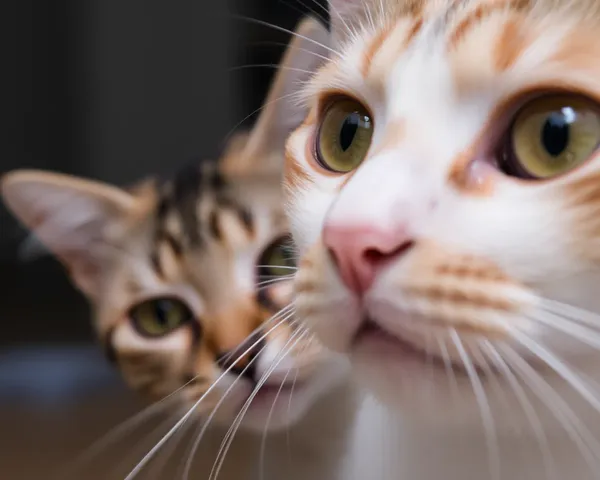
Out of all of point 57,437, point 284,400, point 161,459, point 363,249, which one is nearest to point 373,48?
point 363,249

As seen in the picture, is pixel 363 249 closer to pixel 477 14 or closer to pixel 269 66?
pixel 477 14

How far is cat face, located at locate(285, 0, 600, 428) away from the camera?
1.09ft

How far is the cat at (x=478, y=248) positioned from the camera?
0.33 meters

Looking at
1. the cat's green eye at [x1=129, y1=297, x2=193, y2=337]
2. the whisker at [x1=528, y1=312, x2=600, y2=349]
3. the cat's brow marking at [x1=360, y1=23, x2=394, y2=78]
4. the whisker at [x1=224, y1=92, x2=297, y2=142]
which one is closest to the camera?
the whisker at [x1=528, y1=312, x2=600, y2=349]

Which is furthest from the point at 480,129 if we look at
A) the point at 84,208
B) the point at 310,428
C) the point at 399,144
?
the point at 84,208

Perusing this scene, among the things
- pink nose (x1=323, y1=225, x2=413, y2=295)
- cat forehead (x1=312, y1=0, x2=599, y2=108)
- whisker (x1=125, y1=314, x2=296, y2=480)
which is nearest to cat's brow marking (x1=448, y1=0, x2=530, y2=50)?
cat forehead (x1=312, y1=0, x2=599, y2=108)

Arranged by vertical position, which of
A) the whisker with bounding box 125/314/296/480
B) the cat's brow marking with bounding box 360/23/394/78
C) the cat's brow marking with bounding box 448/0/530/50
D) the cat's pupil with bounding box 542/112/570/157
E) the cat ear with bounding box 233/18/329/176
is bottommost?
the whisker with bounding box 125/314/296/480

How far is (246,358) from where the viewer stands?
0.55m

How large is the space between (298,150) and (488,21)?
0.51 feet

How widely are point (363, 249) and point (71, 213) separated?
45 cm

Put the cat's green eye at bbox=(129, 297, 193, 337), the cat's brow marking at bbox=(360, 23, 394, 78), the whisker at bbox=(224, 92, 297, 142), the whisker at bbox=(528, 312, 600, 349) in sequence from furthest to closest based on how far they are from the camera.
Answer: the cat's green eye at bbox=(129, 297, 193, 337) → the whisker at bbox=(224, 92, 297, 142) → the cat's brow marking at bbox=(360, 23, 394, 78) → the whisker at bbox=(528, 312, 600, 349)

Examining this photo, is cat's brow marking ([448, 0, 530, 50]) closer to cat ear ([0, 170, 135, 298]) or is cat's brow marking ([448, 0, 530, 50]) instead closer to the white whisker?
the white whisker

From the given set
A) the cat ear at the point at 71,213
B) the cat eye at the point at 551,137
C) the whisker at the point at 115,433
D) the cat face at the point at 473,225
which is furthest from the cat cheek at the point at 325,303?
the cat ear at the point at 71,213

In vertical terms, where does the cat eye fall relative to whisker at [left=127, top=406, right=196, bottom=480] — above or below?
above
